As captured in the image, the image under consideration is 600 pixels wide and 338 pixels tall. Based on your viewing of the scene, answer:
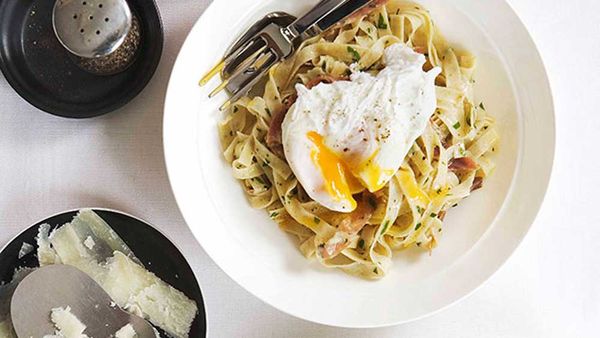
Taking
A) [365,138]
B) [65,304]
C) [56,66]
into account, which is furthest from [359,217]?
[56,66]

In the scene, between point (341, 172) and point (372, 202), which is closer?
point (341, 172)

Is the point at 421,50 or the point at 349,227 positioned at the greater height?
the point at 421,50

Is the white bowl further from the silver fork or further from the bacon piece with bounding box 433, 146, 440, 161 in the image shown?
the bacon piece with bounding box 433, 146, 440, 161

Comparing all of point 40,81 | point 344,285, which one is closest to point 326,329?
point 344,285

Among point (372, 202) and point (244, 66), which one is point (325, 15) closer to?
point (244, 66)

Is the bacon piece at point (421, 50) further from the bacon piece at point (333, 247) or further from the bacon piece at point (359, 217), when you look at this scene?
the bacon piece at point (333, 247)

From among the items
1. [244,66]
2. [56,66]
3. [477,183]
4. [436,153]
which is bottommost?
[477,183]
